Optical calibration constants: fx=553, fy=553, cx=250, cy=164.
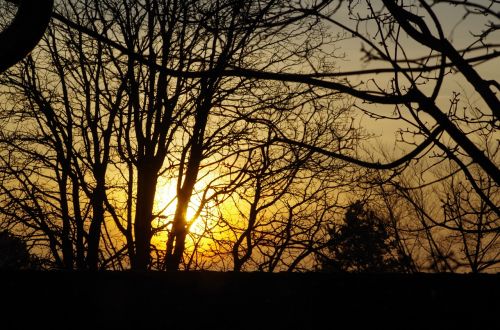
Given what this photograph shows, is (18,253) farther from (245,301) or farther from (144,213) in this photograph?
(245,301)

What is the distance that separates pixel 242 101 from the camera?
12.4 m

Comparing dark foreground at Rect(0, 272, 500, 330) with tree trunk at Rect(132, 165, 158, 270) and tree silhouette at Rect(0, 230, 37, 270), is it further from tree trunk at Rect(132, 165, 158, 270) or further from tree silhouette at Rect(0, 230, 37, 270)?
tree silhouette at Rect(0, 230, 37, 270)

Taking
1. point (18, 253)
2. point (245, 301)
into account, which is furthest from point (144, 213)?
point (245, 301)

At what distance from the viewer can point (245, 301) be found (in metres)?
4.07

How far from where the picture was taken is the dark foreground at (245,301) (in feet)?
12.9

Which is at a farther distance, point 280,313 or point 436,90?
point 280,313

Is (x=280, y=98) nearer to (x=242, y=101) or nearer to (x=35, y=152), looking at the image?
(x=242, y=101)

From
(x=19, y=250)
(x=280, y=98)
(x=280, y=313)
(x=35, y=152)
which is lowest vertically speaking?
(x=280, y=313)

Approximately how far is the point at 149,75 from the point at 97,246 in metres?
4.13

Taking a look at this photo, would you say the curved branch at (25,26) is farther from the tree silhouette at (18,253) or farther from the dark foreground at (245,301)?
the tree silhouette at (18,253)

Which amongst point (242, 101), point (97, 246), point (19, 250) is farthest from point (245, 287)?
point (19, 250)

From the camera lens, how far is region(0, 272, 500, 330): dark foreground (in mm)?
3922

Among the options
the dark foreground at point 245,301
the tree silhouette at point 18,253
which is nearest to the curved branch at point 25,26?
the dark foreground at point 245,301

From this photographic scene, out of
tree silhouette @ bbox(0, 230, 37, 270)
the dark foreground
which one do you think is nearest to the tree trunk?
tree silhouette @ bbox(0, 230, 37, 270)
